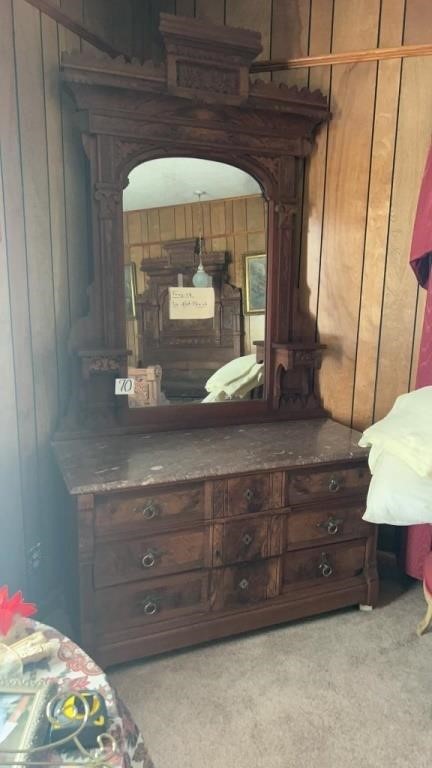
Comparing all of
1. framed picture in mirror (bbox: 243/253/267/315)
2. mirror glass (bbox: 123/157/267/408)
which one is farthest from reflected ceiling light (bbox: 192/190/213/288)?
framed picture in mirror (bbox: 243/253/267/315)

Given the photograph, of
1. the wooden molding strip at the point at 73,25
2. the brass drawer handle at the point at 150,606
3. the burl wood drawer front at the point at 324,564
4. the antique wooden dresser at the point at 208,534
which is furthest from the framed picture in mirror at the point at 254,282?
the brass drawer handle at the point at 150,606

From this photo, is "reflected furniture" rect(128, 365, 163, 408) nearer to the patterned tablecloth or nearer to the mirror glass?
the mirror glass

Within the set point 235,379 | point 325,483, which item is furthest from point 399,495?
point 235,379

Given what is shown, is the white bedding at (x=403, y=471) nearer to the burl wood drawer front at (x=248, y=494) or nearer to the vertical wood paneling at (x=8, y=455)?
the burl wood drawer front at (x=248, y=494)

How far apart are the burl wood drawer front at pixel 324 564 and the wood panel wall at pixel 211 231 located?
874 mm

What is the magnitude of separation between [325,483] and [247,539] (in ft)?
1.18

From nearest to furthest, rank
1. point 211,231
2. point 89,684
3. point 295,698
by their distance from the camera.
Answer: point 89,684 < point 295,698 < point 211,231

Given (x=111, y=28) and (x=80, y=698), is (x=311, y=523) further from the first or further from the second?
(x=111, y=28)

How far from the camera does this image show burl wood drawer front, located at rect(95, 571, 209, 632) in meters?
1.66

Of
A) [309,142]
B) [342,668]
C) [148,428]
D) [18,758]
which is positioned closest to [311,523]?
[342,668]

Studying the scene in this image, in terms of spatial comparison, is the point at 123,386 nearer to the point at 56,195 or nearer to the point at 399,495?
the point at 56,195

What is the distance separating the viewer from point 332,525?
Answer: 194 centimetres

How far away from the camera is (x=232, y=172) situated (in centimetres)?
213

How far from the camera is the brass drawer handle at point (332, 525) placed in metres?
1.93
